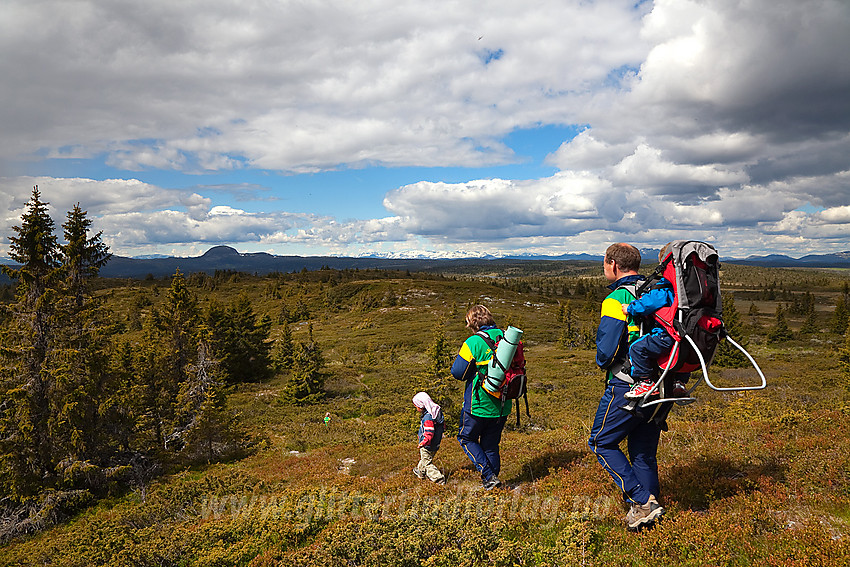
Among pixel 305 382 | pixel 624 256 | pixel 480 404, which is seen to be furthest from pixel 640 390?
pixel 305 382

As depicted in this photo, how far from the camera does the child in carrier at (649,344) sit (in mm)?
3996

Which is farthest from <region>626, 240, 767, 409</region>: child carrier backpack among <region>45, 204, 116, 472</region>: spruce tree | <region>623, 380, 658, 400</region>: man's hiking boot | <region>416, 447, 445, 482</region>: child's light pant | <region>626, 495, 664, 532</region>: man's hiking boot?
<region>45, 204, 116, 472</region>: spruce tree

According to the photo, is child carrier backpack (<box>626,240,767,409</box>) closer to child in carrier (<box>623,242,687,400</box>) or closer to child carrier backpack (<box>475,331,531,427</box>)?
child in carrier (<box>623,242,687,400</box>)

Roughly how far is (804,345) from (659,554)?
70745 millimetres

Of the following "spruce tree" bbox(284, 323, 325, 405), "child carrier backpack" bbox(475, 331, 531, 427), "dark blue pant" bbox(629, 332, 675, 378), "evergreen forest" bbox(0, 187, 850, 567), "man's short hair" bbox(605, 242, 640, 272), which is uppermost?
"man's short hair" bbox(605, 242, 640, 272)

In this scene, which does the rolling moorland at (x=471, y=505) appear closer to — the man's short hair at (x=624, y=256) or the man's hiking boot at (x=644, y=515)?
the man's hiking boot at (x=644, y=515)

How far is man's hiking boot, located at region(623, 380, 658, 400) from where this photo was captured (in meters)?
4.14

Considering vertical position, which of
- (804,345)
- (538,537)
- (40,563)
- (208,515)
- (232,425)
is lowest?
(804,345)

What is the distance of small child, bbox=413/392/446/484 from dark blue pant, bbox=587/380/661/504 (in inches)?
131

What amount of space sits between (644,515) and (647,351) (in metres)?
1.99

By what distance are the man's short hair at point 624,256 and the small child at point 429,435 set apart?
418 cm

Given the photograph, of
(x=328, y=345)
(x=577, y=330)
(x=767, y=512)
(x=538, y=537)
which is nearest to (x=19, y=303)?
(x=538, y=537)

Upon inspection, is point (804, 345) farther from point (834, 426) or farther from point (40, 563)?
point (40, 563)

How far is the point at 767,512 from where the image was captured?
470 centimetres
